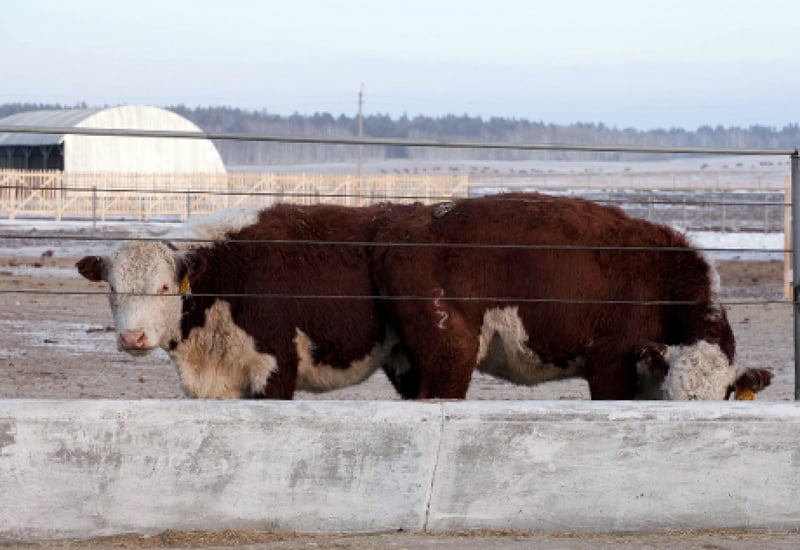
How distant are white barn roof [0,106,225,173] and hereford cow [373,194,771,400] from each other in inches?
2454

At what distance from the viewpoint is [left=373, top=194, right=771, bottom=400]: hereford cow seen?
8.02m

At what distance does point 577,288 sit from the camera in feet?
26.8

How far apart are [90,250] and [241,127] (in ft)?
543

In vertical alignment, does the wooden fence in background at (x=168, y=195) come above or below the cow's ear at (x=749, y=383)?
below

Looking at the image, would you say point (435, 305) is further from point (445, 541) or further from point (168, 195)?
point (168, 195)

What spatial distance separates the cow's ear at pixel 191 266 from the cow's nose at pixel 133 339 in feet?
1.50

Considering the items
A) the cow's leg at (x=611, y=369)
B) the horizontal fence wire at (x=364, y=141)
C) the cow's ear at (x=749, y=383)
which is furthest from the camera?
the cow's leg at (x=611, y=369)

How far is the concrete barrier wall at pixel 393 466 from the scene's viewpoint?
5992 millimetres

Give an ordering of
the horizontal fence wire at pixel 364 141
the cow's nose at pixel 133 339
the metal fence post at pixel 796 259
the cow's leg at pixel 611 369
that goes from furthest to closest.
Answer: the cow's leg at pixel 611 369 → the cow's nose at pixel 133 339 → the metal fence post at pixel 796 259 → the horizontal fence wire at pixel 364 141

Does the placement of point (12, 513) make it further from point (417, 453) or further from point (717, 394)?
point (717, 394)

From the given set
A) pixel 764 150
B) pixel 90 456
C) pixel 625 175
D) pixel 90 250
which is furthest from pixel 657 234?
pixel 625 175

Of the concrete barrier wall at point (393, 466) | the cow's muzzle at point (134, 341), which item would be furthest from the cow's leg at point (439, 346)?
the concrete barrier wall at point (393, 466)

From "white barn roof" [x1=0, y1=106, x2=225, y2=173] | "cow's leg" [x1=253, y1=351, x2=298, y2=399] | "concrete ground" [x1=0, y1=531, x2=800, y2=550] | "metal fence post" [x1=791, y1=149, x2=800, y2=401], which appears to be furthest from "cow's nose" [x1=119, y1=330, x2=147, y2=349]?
"white barn roof" [x1=0, y1=106, x2=225, y2=173]

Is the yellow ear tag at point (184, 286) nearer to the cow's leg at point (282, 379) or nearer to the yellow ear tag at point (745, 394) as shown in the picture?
the cow's leg at point (282, 379)
